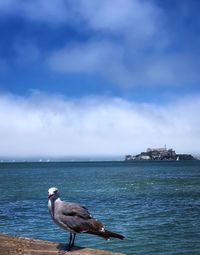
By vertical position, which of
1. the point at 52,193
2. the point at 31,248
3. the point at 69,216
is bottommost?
the point at 31,248

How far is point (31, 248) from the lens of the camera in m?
4.35

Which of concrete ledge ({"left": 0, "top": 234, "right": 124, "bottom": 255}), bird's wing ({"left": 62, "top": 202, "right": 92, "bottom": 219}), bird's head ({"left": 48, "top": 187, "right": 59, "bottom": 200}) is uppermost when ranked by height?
bird's head ({"left": 48, "top": 187, "right": 59, "bottom": 200})

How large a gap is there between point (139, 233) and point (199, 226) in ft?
16.5

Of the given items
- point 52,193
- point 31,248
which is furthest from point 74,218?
point 31,248

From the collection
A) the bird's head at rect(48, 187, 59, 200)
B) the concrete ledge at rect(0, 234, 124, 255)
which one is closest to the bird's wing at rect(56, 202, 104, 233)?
the bird's head at rect(48, 187, 59, 200)

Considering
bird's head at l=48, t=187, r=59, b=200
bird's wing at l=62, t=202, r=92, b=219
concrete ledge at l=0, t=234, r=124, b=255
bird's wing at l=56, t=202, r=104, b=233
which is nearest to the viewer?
concrete ledge at l=0, t=234, r=124, b=255

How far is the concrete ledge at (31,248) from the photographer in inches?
168

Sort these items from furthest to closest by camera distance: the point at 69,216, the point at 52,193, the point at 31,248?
1. the point at 69,216
2. the point at 52,193
3. the point at 31,248

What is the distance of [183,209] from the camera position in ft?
122

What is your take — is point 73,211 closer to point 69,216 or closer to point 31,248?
point 69,216

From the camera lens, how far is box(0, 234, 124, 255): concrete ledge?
4.27 m

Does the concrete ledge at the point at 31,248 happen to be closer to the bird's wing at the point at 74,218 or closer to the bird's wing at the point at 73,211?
the bird's wing at the point at 74,218

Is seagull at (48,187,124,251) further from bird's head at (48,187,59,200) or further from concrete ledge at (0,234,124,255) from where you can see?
concrete ledge at (0,234,124,255)

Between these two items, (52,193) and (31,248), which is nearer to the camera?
(31,248)
